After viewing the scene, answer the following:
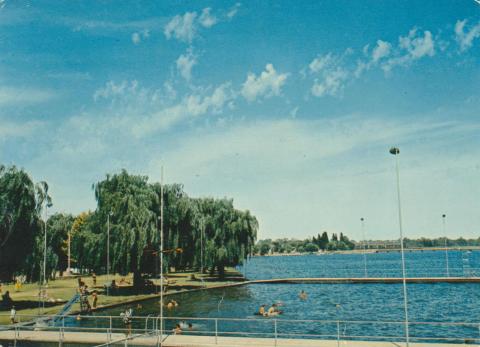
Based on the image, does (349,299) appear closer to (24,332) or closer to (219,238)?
→ (219,238)

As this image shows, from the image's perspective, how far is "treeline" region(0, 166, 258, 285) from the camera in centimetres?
3553

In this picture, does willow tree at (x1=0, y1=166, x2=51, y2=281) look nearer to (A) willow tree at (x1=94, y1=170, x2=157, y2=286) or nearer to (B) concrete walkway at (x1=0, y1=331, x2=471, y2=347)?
(A) willow tree at (x1=94, y1=170, x2=157, y2=286)

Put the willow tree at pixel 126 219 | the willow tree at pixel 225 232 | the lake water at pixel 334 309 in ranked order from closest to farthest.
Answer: the lake water at pixel 334 309 → the willow tree at pixel 126 219 → the willow tree at pixel 225 232

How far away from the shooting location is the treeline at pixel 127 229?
35531 millimetres

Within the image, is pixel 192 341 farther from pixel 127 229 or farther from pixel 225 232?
pixel 225 232

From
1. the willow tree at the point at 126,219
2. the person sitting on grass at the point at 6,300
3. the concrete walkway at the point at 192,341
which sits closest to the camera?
the concrete walkway at the point at 192,341

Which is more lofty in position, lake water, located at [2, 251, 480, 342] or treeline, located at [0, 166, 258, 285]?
treeline, located at [0, 166, 258, 285]

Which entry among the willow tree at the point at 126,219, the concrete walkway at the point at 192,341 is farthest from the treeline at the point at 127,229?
the concrete walkway at the point at 192,341

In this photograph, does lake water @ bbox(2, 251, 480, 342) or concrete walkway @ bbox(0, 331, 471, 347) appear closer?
concrete walkway @ bbox(0, 331, 471, 347)

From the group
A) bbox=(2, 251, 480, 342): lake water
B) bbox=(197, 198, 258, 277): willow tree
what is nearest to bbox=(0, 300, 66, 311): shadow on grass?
bbox=(2, 251, 480, 342): lake water

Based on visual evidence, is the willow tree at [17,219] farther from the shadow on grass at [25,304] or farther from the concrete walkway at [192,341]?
the concrete walkway at [192,341]

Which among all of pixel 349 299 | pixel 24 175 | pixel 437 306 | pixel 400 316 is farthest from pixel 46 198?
pixel 437 306

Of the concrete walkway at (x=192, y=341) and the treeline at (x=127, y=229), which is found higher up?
the treeline at (x=127, y=229)

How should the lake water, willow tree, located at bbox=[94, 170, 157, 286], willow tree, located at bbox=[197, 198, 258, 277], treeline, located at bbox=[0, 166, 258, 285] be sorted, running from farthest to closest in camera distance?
1. willow tree, located at bbox=[197, 198, 258, 277]
2. willow tree, located at bbox=[94, 170, 157, 286]
3. treeline, located at bbox=[0, 166, 258, 285]
4. the lake water
